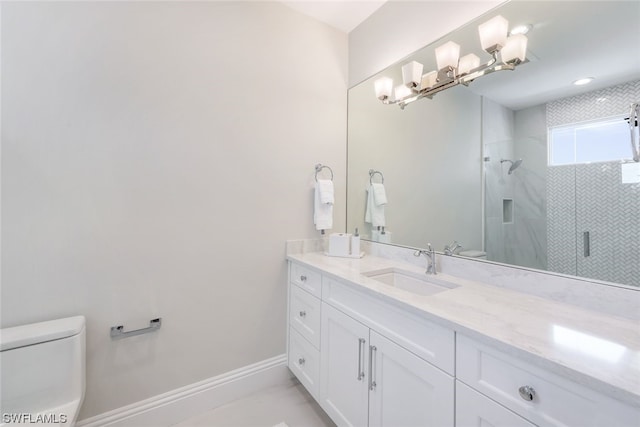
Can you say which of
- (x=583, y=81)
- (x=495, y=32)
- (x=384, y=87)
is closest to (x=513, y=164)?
(x=583, y=81)

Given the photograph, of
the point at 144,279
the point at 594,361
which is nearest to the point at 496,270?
the point at 594,361

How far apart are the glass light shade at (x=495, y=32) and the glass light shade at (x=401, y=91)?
0.49 metres

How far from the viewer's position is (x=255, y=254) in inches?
68.3

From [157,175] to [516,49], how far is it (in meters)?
1.82

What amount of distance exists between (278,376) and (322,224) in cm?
108

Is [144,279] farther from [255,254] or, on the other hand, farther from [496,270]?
[496,270]

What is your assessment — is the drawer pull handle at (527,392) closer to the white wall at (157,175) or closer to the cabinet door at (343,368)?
the cabinet door at (343,368)

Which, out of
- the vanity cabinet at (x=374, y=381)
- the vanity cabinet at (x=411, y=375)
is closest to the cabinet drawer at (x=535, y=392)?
the vanity cabinet at (x=411, y=375)

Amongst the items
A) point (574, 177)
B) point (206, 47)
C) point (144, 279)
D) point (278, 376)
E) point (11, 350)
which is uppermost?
point (206, 47)

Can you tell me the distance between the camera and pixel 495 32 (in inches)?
46.8

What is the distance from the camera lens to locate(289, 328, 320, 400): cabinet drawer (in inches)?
59.6

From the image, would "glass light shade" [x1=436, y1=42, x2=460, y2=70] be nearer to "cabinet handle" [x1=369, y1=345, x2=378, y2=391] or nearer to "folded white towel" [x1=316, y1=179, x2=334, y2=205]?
"folded white towel" [x1=316, y1=179, x2=334, y2=205]

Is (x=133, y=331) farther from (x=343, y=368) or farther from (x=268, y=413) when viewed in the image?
(x=343, y=368)

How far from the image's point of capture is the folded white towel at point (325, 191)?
1882mm
